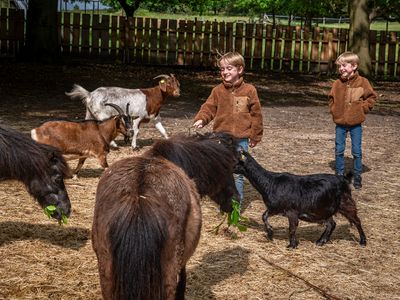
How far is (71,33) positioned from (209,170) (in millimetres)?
21525

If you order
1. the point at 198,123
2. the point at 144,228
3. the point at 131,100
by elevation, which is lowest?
the point at 144,228

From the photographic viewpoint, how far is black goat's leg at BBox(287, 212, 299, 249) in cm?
639

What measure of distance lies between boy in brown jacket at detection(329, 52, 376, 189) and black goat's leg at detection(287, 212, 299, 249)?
304 centimetres

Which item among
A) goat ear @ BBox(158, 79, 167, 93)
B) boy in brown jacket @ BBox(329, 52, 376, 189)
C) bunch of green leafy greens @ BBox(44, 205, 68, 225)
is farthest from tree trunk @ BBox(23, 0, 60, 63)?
bunch of green leafy greens @ BBox(44, 205, 68, 225)

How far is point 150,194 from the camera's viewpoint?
344 centimetres

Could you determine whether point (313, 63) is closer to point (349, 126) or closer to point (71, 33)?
point (71, 33)

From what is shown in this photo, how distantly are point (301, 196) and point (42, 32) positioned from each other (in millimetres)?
16361

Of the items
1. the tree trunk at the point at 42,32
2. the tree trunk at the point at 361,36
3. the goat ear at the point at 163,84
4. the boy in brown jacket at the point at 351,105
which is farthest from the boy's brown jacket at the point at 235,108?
the tree trunk at the point at 361,36

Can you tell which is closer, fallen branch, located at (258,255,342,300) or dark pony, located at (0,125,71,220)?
fallen branch, located at (258,255,342,300)

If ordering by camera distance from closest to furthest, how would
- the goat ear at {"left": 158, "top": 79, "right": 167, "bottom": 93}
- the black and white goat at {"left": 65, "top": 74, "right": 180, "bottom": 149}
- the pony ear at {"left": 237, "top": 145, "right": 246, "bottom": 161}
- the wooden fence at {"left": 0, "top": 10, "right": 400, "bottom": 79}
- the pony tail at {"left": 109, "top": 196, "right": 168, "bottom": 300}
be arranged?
the pony tail at {"left": 109, "top": 196, "right": 168, "bottom": 300}
the pony ear at {"left": 237, "top": 145, "right": 246, "bottom": 161}
the black and white goat at {"left": 65, "top": 74, "right": 180, "bottom": 149}
the goat ear at {"left": 158, "top": 79, "right": 167, "bottom": 93}
the wooden fence at {"left": 0, "top": 10, "right": 400, "bottom": 79}

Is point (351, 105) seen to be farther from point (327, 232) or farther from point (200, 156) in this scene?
point (200, 156)

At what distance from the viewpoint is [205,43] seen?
84.4ft

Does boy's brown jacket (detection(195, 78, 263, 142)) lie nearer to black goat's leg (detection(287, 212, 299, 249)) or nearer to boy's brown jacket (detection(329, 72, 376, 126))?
black goat's leg (detection(287, 212, 299, 249))

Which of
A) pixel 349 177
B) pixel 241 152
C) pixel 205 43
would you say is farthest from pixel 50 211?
pixel 205 43
